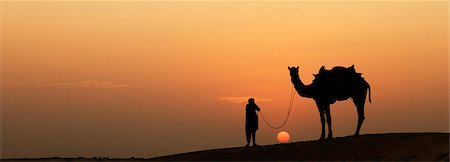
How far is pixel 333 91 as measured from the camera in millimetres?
30281

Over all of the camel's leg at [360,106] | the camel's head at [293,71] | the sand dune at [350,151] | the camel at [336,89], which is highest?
the camel's head at [293,71]

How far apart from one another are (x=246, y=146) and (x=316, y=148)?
13.5 ft

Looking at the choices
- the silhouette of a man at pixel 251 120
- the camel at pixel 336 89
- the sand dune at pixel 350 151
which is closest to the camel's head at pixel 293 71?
the camel at pixel 336 89

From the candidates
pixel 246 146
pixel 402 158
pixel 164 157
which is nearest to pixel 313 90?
pixel 246 146

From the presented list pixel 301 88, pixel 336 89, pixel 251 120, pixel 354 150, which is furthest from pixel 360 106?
pixel 354 150

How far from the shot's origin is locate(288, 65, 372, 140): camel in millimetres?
30300

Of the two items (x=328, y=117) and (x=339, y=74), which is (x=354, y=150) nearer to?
(x=328, y=117)

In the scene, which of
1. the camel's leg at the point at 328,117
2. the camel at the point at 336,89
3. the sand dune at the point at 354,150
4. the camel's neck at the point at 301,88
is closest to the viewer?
the sand dune at the point at 354,150

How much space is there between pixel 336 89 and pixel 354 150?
5592 millimetres

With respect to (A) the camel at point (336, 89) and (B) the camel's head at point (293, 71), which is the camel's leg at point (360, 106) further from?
(B) the camel's head at point (293, 71)

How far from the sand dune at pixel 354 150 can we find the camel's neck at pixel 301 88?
2.81 metres

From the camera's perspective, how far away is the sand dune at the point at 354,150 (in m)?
22.4

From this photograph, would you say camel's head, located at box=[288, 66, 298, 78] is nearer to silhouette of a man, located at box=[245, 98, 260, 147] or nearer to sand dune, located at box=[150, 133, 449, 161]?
silhouette of a man, located at box=[245, 98, 260, 147]

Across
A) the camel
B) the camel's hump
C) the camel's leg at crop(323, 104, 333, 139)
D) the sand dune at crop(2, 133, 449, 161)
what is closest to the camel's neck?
the camel
